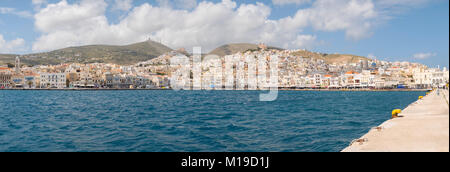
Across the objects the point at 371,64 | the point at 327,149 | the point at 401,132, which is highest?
the point at 371,64

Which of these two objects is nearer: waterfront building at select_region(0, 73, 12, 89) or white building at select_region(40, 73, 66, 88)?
white building at select_region(40, 73, 66, 88)

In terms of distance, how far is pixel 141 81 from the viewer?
144125 millimetres

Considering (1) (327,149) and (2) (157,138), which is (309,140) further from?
(2) (157,138)

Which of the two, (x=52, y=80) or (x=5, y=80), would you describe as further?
→ (x=5, y=80)

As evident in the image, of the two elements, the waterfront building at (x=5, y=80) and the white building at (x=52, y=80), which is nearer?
the white building at (x=52, y=80)

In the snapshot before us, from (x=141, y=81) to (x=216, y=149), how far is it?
140023mm

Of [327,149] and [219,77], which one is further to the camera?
[219,77]

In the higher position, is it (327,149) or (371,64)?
(371,64)

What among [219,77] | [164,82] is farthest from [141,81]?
[219,77]

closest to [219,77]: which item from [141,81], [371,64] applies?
[141,81]

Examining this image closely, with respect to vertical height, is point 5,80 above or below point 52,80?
above
